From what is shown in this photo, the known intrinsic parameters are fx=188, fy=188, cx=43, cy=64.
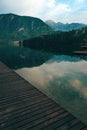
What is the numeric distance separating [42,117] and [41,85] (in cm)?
1541

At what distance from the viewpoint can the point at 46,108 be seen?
16.6m

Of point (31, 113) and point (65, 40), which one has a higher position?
point (31, 113)

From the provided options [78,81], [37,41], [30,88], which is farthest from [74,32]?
[30,88]

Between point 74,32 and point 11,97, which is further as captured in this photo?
point 74,32

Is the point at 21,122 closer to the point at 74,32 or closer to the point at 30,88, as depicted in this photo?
the point at 30,88

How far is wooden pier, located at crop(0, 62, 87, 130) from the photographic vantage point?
44.0 ft

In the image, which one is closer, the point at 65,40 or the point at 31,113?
the point at 31,113

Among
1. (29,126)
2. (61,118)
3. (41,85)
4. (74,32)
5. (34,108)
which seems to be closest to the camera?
(29,126)

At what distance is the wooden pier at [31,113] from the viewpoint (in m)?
13.4

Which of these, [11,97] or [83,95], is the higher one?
[11,97]

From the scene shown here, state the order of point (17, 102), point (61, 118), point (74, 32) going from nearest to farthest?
point (61, 118)
point (17, 102)
point (74, 32)

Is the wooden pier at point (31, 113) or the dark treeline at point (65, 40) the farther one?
the dark treeline at point (65, 40)

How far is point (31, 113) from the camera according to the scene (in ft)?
50.7

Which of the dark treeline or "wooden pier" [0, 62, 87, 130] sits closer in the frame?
"wooden pier" [0, 62, 87, 130]
